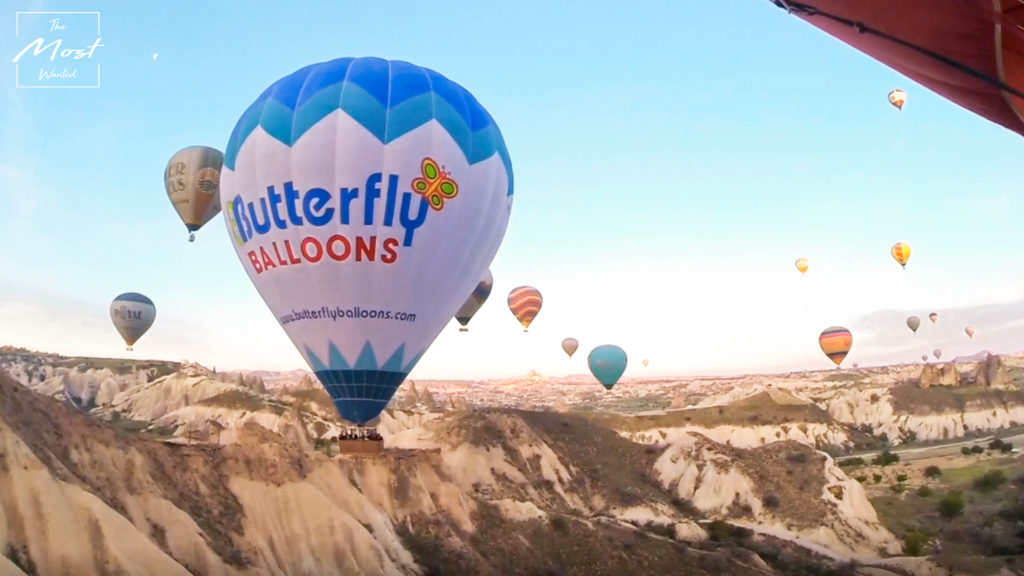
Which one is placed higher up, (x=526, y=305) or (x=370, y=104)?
(x=370, y=104)

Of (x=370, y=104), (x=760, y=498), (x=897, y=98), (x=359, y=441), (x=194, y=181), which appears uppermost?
(x=897, y=98)

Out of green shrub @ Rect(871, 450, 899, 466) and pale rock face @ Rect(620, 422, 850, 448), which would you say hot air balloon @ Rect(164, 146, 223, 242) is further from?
green shrub @ Rect(871, 450, 899, 466)

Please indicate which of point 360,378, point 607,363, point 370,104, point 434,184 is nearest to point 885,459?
point 607,363

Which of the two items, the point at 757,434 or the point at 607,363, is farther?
the point at 757,434

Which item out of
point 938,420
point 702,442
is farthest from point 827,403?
point 702,442

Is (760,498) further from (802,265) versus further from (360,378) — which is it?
(360,378)

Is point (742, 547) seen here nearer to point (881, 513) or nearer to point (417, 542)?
point (881, 513)

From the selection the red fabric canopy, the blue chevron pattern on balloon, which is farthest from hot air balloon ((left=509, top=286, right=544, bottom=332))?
the red fabric canopy

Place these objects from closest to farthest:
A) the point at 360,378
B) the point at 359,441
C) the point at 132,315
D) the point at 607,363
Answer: the point at 360,378, the point at 359,441, the point at 132,315, the point at 607,363

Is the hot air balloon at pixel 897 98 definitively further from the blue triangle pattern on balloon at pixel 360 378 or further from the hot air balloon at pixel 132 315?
the hot air balloon at pixel 132 315
